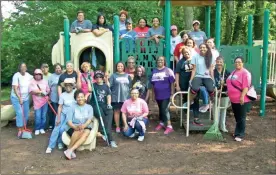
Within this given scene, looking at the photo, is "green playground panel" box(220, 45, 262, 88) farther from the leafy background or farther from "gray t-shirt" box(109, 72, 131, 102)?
the leafy background

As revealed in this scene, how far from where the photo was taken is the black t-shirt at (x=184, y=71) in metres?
7.21

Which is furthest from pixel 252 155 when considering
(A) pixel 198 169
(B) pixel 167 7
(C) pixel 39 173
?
(B) pixel 167 7

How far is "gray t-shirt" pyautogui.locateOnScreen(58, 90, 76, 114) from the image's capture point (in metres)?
6.62

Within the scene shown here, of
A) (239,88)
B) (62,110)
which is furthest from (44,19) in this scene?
(239,88)

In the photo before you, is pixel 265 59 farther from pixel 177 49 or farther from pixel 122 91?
pixel 122 91

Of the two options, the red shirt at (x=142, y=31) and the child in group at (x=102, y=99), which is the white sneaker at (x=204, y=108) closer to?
the child in group at (x=102, y=99)

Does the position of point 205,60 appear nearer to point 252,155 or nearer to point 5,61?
point 252,155

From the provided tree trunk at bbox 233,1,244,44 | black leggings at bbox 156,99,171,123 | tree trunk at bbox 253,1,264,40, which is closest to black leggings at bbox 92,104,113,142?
black leggings at bbox 156,99,171,123

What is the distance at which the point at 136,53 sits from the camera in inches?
319

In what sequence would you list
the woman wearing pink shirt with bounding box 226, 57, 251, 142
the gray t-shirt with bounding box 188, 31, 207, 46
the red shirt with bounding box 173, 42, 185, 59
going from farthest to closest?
the gray t-shirt with bounding box 188, 31, 207, 46 → the red shirt with bounding box 173, 42, 185, 59 → the woman wearing pink shirt with bounding box 226, 57, 251, 142

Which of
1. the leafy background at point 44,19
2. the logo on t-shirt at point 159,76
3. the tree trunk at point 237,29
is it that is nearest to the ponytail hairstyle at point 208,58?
the logo on t-shirt at point 159,76

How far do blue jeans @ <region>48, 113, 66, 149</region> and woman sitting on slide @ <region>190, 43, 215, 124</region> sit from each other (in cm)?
241

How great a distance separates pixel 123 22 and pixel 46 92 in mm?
2539

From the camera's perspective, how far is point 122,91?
7.27 metres
